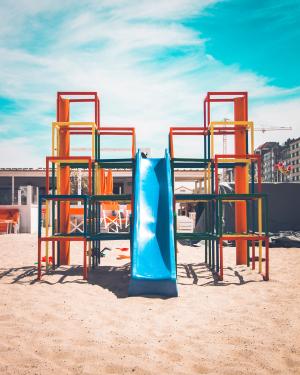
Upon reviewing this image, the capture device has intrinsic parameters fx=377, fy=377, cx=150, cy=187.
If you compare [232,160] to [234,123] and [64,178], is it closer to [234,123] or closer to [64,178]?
[234,123]

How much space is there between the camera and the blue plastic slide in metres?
5.71

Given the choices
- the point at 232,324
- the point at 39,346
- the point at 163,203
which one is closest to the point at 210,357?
the point at 232,324

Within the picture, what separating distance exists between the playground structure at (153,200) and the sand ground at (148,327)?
50 centimetres

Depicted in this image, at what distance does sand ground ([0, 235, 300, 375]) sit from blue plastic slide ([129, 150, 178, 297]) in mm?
356

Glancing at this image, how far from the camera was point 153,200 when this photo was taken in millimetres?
7406

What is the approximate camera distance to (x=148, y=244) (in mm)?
6531

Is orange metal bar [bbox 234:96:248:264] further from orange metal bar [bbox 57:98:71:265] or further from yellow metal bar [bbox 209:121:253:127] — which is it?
orange metal bar [bbox 57:98:71:265]

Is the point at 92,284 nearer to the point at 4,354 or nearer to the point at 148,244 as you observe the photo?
the point at 148,244

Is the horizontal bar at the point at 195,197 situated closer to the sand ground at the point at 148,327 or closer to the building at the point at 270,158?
the sand ground at the point at 148,327

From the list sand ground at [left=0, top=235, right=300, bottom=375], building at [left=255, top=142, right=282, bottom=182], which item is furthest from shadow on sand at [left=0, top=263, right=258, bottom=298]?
building at [left=255, top=142, right=282, bottom=182]

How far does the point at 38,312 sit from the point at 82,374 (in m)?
1.89

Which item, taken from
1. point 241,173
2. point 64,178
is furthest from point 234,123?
point 64,178

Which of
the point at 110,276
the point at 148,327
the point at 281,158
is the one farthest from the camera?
the point at 281,158

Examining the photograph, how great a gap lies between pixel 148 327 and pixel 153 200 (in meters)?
3.48
